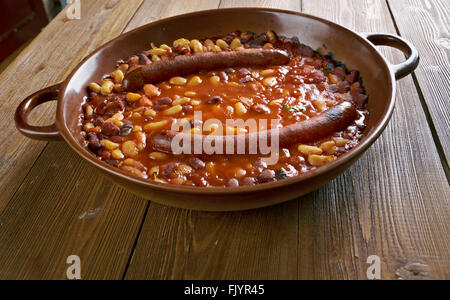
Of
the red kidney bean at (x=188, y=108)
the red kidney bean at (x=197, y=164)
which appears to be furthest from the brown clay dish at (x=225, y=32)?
the red kidney bean at (x=188, y=108)

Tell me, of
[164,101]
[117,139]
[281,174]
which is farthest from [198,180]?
[164,101]

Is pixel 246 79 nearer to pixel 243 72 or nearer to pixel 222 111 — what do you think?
pixel 243 72

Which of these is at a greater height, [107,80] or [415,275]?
[107,80]

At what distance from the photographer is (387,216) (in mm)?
1368

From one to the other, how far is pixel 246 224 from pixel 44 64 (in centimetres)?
158

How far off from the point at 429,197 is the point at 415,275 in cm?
34

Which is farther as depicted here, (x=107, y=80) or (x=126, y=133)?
(x=107, y=80)

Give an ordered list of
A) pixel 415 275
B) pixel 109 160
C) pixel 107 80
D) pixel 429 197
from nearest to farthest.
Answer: pixel 415 275
pixel 429 197
pixel 109 160
pixel 107 80

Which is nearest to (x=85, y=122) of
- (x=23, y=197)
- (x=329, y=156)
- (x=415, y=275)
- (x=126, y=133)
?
(x=126, y=133)

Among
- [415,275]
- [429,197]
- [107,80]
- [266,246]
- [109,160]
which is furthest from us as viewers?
[107,80]

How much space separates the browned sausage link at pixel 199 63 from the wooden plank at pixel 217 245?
26.9 inches

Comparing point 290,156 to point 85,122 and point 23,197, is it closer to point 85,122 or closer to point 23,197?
point 85,122

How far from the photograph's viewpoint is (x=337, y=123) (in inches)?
60.9

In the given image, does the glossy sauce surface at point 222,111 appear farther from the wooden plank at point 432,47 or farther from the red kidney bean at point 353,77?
the wooden plank at point 432,47
